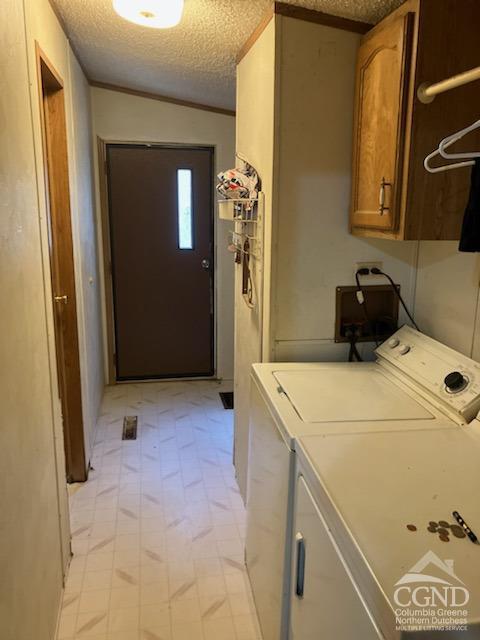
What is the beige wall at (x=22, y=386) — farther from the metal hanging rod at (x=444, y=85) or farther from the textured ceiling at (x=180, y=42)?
the metal hanging rod at (x=444, y=85)

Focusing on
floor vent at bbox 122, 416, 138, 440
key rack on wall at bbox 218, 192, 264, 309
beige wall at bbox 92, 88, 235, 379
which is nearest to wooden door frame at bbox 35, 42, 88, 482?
floor vent at bbox 122, 416, 138, 440

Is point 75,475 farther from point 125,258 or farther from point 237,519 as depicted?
point 125,258

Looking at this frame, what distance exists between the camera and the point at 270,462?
1610mm

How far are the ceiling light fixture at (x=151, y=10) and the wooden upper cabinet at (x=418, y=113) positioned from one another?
0.67 meters

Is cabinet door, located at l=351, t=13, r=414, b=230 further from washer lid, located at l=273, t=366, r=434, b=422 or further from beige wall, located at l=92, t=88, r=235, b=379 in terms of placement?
beige wall, located at l=92, t=88, r=235, b=379

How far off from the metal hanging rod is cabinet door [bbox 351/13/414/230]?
5 centimetres

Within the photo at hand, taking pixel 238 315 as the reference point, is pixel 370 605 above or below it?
below

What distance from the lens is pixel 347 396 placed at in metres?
1.66

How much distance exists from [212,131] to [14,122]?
2.60 m

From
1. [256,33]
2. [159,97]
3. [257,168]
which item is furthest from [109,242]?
[256,33]

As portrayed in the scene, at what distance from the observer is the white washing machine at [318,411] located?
4.73ft

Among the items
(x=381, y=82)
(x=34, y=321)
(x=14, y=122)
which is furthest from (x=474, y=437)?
(x=14, y=122)

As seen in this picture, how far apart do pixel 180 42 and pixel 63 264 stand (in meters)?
1.18

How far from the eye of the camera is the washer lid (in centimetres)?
151
